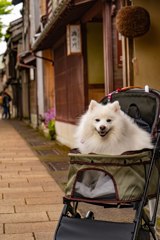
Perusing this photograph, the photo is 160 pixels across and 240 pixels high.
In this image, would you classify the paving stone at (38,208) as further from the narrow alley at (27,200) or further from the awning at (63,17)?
the awning at (63,17)

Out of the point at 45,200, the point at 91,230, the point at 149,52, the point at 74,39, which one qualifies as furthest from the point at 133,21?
the point at 74,39

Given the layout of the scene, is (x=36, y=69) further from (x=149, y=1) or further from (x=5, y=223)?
(x=5, y=223)

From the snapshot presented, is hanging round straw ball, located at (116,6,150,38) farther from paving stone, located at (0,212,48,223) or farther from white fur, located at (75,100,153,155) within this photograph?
white fur, located at (75,100,153,155)

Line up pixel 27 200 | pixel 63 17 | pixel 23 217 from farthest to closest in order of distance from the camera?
pixel 63 17, pixel 27 200, pixel 23 217

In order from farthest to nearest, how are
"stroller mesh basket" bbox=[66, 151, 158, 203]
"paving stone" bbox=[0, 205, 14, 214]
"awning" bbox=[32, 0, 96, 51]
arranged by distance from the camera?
"awning" bbox=[32, 0, 96, 51], "paving stone" bbox=[0, 205, 14, 214], "stroller mesh basket" bbox=[66, 151, 158, 203]

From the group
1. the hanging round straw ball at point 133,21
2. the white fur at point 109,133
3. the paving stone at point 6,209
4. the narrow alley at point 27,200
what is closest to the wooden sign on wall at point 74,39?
the narrow alley at point 27,200

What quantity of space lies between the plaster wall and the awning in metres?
1.95

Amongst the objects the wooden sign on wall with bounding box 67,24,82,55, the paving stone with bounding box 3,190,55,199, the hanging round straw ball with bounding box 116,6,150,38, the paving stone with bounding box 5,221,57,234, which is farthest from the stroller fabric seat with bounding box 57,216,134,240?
the wooden sign on wall with bounding box 67,24,82,55

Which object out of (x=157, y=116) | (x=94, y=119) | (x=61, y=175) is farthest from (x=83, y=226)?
(x=61, y=175)

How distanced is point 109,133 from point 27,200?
3.45 m

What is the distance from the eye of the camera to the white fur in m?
4.22

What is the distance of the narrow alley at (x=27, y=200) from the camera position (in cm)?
570

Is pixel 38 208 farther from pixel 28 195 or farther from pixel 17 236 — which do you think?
pixel 17 236

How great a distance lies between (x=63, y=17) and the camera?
36.7 ft
